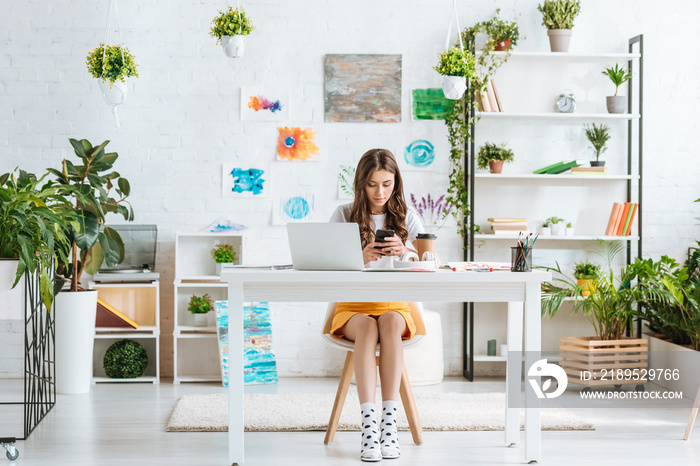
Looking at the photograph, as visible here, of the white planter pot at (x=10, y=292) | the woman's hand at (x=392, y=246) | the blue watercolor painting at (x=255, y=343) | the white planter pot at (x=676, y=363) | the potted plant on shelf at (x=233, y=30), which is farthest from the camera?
the blue watercolor painting at (x=255, y=343)

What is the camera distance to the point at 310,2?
4.40m

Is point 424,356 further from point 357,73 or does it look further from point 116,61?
point 116,61

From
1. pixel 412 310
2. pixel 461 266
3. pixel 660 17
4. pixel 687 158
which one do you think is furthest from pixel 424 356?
pixel 660 17

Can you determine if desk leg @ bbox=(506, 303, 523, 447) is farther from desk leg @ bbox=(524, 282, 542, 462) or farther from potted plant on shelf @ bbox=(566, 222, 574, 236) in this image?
potted plant on shelf @ bbox=(566, 222, 574, 236)

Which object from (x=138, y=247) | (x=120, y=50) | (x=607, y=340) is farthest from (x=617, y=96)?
(x=138, y=247)

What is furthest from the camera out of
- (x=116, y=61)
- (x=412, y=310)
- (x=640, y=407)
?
(x=116, y=61)

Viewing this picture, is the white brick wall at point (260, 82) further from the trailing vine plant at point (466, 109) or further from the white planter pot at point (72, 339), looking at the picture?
the white planter pot at point (72, 339)

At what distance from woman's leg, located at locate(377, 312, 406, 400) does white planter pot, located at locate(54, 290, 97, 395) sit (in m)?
1.92

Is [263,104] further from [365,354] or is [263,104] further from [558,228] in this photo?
[365,354]

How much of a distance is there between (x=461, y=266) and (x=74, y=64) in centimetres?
292

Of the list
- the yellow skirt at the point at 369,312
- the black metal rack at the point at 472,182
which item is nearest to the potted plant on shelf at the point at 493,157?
the black metal rack at the point at 472,182

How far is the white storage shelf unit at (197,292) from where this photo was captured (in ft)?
13.8

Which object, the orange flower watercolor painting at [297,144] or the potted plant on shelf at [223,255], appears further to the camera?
the orange flower watercolor painting at [297,144]

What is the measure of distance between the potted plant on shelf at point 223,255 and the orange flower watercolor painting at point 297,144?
0.63 meters
